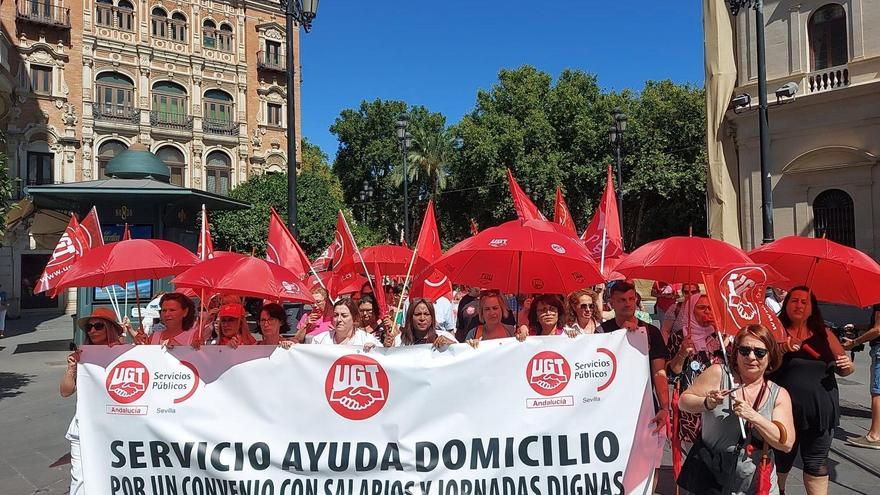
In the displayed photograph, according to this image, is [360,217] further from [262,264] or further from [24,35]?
[262,264]

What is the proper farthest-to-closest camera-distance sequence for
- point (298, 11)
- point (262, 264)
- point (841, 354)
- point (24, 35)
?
point (24, 35) → point (298, 11) → point (262, 264) → point (841, 354)

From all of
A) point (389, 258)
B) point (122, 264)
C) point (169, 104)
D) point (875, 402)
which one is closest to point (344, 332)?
point (122, 264)

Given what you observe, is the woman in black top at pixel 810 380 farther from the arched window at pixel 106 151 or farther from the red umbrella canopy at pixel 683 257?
the arched window at pixel 106 151

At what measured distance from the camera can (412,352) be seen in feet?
14.6

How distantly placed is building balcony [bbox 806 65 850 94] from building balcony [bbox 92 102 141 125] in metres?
31.0

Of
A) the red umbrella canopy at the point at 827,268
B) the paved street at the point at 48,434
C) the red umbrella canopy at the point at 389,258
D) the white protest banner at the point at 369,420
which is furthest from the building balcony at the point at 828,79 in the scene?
Result: the white protest banner at the point at 369,420

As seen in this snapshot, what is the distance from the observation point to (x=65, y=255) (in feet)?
20.2

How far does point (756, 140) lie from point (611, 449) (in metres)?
18.1

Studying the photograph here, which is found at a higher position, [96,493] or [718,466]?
[718,466]

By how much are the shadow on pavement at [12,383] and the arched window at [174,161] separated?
83.6ft

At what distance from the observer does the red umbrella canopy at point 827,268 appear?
505cm

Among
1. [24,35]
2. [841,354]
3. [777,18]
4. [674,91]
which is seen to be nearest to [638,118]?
[674,91]

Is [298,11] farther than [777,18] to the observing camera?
No

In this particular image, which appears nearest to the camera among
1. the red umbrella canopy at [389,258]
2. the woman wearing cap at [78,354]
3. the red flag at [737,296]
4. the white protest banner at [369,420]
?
the red flag at [737,296]
